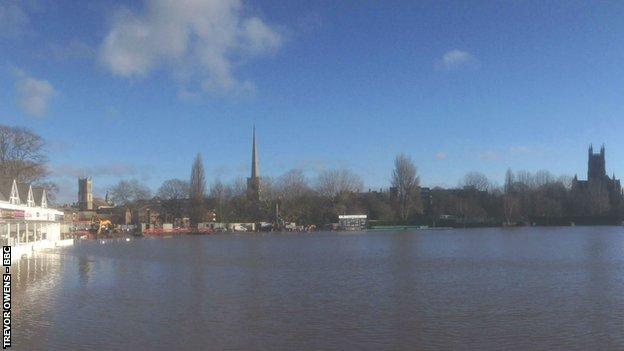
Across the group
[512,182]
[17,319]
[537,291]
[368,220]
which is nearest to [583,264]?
[537,291]

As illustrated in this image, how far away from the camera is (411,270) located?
29.8 meters

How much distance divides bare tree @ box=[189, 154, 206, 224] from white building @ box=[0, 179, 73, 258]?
177ft

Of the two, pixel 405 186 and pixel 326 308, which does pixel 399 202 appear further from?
pixel 326 308

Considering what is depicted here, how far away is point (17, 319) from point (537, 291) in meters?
16.9

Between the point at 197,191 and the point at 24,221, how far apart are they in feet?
270

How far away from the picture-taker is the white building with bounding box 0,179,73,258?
38.6 meters

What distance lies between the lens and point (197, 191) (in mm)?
123625

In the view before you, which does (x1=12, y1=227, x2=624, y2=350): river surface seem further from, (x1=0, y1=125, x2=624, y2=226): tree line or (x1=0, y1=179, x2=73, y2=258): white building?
(x1=0, y1=125, x2=624, y2=226): tree line

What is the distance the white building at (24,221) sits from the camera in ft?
127

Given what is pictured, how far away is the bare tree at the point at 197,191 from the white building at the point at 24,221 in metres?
53.9

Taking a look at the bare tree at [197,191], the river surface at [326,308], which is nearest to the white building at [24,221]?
the river surface at [326,308]

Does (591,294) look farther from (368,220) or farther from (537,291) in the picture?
(368,220)

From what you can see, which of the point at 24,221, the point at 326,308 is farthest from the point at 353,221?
the point at 326,308

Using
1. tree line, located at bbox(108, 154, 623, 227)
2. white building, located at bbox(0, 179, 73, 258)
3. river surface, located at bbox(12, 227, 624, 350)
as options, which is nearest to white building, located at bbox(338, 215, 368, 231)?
tree line, located at bbox(108, 154, 623, 227)
